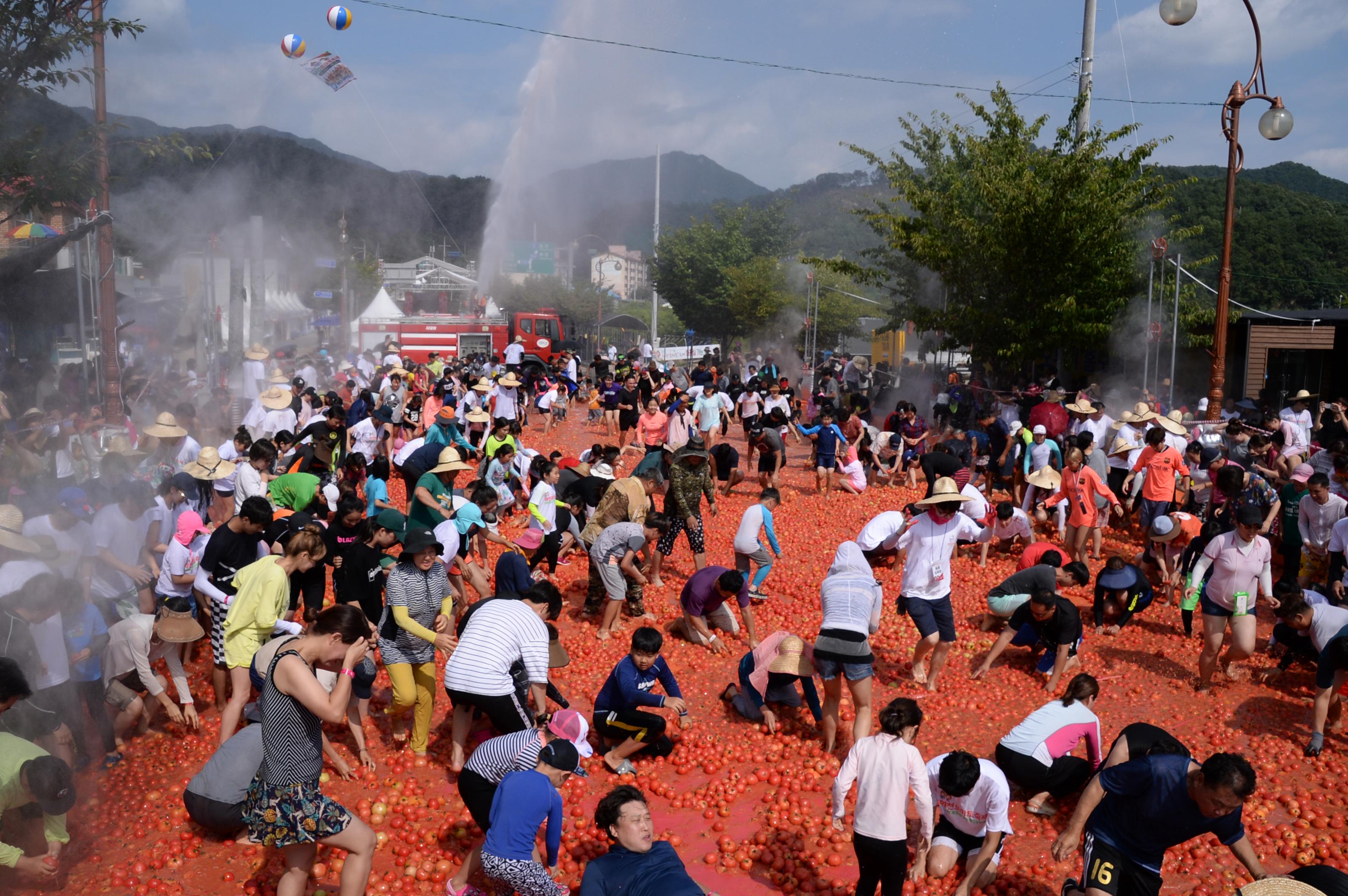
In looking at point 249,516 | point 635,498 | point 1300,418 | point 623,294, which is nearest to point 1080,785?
point 635,498

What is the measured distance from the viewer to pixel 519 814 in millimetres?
4879

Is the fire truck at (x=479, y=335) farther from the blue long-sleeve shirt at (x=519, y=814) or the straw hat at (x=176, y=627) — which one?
the blue long-sleeve shirt at (x=519, y=814)

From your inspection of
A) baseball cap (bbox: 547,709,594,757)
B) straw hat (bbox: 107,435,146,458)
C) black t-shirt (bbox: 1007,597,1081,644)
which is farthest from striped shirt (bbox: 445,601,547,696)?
straw hat (bbox: 107,435,146,458)

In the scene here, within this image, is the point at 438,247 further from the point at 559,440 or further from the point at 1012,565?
the point at 1012,565

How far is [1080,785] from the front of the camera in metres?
6.54

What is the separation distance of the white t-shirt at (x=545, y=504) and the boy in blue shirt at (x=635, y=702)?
3669mm

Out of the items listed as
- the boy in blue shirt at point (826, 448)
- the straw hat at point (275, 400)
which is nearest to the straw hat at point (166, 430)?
the straw hat at point (275, 400)

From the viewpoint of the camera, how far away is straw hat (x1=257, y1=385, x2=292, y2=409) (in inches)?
543

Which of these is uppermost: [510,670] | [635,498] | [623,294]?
[623,294]

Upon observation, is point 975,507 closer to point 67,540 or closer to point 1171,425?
point 1171,425

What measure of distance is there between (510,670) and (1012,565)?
7831mm

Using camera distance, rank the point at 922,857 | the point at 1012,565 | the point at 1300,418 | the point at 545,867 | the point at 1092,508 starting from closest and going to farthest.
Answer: the point at 545,867, the point at 922,857, the point at 1092,508, the point at 1012,565, the point at 1300,418

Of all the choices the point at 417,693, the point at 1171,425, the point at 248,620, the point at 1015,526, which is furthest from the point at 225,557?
the point at 1171,425

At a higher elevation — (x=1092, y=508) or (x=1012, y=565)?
(x=1092, y=508)
